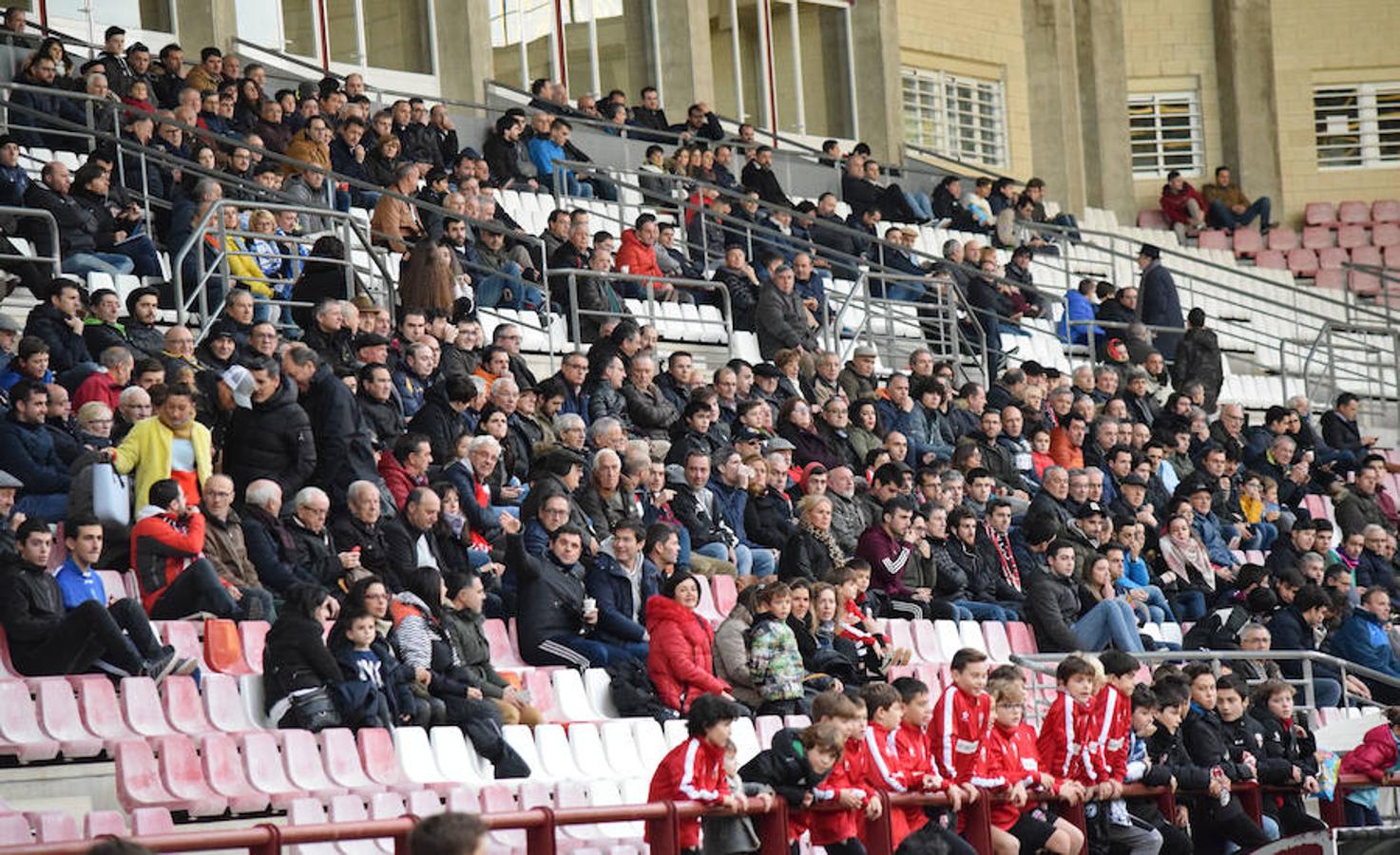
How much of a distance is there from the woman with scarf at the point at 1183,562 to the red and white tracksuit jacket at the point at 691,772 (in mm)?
7885

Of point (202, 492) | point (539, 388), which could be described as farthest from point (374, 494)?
point (539, 388)

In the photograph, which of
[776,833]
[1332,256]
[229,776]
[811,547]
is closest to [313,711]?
[229,776]

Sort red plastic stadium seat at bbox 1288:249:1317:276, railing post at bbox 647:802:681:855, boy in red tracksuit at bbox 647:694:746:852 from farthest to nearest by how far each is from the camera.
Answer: red plastic stadium seat at bbox 1288:249:1317:276 < boy in red tracksuit at bbox 647:694:746:852 < railing post at bbox 647:802:681:855

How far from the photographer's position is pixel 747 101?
26.9 m

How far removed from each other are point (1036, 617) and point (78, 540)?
6.12m

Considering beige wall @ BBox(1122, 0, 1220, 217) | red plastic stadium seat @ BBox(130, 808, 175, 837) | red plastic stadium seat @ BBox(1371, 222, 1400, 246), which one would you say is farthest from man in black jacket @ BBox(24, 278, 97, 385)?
beige wall @ BBox(1122, 0, 1220, 217)

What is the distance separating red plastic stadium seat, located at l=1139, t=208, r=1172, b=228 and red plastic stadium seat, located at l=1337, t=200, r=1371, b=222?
2074 millimetres

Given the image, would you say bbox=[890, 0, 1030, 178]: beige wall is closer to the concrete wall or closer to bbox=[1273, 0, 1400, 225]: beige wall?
the concrete wall

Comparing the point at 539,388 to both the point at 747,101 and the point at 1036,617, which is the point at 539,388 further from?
the point at 747,101

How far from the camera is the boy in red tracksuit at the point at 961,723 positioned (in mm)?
10086

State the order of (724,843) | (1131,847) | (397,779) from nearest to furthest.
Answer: (724,843) < (397,779) < (1131,847)

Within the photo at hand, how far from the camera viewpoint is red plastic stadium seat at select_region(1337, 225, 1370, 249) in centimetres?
2852

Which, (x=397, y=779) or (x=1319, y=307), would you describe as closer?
(x=397, y=779)

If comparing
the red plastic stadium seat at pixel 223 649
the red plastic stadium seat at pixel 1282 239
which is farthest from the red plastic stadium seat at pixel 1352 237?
the red plastic stadium seat at pixel 223 649
